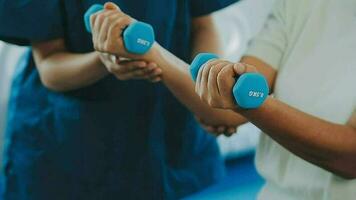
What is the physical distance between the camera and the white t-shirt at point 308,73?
793mm

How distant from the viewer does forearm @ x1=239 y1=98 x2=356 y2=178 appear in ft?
2.28

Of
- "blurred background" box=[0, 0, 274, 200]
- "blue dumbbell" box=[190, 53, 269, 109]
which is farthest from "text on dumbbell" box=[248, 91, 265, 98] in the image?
"blurred background" box=[0, 0, 274, 200]

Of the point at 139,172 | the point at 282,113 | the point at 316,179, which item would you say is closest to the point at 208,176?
the point at 139,172

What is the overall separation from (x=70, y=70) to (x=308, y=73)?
36 centimetres

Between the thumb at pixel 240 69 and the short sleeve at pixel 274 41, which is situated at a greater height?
the thumb at pixel 240 69

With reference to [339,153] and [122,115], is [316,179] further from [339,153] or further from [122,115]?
[122,115]

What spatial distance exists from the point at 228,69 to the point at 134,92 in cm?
34

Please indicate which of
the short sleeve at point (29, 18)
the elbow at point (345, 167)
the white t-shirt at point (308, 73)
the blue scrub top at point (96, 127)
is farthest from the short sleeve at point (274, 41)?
the short sleeve at point (29, 18)

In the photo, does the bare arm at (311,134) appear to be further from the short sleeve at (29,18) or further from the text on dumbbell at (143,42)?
the short sleeve at (29,18)

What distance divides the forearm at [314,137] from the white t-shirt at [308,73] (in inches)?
2.2

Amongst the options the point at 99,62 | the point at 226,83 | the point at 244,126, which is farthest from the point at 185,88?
the point at 244,126

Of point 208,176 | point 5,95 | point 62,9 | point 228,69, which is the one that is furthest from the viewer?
point 5,95

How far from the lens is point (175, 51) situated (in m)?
0.94

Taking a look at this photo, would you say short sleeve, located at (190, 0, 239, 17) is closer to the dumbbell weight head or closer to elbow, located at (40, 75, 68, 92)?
elbow, located at (40, 75, 68, 92)
